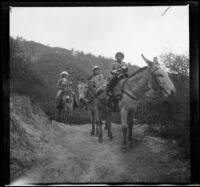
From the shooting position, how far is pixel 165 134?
27.8 feet

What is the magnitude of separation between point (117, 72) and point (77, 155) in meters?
2.01

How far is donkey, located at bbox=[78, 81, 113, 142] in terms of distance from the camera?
8461 mm

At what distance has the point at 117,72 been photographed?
337 inches

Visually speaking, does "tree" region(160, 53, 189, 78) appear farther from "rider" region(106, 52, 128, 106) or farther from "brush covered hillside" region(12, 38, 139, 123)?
"rider" region(106, 52, 128, 106)

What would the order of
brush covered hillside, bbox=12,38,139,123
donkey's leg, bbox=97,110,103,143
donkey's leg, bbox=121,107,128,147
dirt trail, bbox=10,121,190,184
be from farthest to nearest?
brush covered hillside, bbox=12,38,139,123, donkey's leg, bbox=97,110,103,143, donkey's leg, bbox=121,107,128,147, dirt trail, bbox=10,121,190,184

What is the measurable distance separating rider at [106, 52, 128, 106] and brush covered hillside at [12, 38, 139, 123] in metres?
0.11

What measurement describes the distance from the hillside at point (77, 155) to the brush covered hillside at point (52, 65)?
39 cm

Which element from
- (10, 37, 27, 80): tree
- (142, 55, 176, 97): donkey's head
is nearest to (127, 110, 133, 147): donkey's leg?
(142, 55, 176, 97): donkey's head

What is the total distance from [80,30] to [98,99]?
1.59 m

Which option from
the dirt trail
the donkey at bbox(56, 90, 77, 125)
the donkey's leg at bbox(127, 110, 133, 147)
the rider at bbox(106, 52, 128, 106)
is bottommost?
the dirt trail

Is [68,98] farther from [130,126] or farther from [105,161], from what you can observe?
[105,161]

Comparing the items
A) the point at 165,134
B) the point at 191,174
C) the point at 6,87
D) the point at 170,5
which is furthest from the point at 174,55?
the point at 6,87

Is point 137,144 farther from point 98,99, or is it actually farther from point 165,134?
point 98,99

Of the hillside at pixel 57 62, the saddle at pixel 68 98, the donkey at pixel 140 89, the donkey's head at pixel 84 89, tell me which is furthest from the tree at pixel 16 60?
the donkey at pixel 140 89
